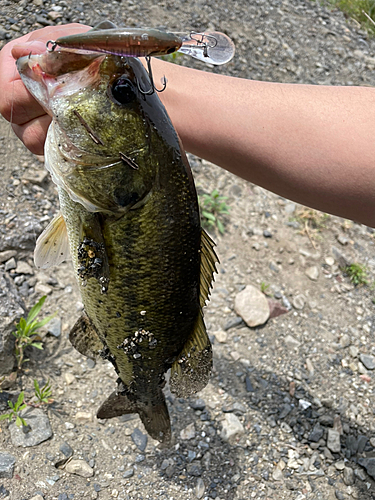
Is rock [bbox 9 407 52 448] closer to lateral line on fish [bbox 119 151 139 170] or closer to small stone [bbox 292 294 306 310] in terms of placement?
lateral line on fish [bbox 119 151 139 170]

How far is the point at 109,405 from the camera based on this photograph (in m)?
2.35

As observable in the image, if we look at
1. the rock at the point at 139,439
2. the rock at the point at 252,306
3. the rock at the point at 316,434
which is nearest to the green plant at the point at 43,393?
the rock at the point at 139,439

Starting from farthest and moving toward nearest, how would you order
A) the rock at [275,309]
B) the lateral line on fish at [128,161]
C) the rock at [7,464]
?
the rock at [275,309] → the rock at [7,464] → the lateral line on fish at [128,161]

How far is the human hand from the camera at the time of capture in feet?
5.59

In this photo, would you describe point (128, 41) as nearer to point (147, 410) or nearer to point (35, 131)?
point (35, 131)

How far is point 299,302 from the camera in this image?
4.25 metres

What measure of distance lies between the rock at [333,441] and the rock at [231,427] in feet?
2.17

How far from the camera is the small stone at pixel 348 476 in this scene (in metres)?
3.22

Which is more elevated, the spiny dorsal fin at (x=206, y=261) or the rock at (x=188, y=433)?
the spiny dorsal fin at (x=206, y=261)

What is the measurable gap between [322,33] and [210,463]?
21.8ft

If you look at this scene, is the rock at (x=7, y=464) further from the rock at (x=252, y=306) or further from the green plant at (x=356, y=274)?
the green plant at (x=356, y=274)

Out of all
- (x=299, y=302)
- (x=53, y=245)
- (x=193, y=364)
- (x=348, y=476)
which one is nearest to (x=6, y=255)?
(x=53, y=245)

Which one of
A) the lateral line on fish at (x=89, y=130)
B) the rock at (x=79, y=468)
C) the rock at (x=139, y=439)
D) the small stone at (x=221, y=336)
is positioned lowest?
the small stone at (x=221, y=336)

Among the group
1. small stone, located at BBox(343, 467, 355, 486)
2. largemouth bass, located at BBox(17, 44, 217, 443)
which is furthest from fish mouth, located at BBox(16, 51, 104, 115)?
small stone, located at BBox(343, 467, 355, 486)
